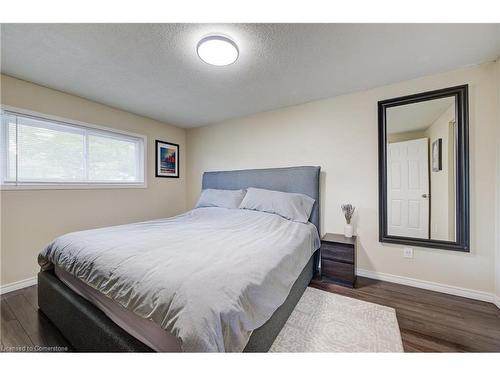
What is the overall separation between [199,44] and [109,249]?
167 cm

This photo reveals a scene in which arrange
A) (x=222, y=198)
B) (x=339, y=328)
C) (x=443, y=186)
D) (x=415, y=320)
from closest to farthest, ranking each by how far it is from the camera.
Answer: (x=339, y=328) → (x=415, y=320) → (x=443, y=186) → (x=222, y=198)

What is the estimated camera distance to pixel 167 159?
376cm

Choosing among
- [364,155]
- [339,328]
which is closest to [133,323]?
[339,328]

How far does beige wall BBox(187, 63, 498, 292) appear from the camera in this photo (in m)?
1.91

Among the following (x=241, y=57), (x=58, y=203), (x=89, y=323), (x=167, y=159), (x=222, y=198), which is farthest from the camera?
(x=167, y=159)

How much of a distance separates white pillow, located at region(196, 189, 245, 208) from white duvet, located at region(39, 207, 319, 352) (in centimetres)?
97

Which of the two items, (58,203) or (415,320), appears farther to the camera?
(58,203)

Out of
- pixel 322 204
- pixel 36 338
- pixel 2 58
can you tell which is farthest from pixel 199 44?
pixel 36 338

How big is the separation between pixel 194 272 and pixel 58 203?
2.49 m

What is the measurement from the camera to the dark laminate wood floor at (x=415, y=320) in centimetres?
137

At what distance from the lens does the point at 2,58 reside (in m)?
1.81

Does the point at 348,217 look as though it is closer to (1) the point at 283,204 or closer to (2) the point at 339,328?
(1) the point at 283,204

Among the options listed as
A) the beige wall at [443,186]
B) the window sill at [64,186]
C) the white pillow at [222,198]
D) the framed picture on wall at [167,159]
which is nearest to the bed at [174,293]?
the white pillow at [222,198]
